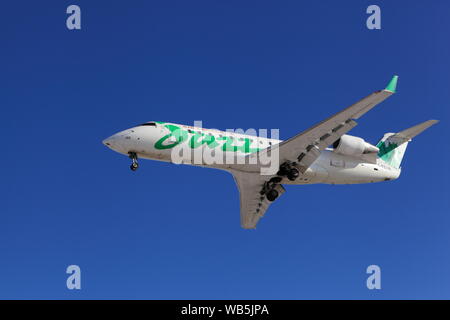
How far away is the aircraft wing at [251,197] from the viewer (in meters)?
29.6

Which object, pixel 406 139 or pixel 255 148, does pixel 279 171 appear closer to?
pixel 255 148

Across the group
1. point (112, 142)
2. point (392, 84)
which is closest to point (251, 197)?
point (112, 142)

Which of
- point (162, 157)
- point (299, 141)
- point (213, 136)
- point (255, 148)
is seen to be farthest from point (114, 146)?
point (299, 141)

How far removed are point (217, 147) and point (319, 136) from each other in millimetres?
4716

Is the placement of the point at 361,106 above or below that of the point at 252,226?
above

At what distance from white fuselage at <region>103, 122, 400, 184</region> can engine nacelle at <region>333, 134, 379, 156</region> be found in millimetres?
431

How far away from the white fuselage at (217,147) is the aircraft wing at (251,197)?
116cm

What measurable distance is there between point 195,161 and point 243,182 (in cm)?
422

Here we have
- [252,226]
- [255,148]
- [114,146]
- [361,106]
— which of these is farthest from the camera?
[252,226]

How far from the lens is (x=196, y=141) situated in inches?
1048

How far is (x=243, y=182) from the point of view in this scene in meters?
30.2

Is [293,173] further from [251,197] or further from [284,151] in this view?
[251,197]

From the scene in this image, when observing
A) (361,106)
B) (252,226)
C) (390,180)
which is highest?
(361,106)

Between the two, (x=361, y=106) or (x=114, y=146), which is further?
(x=114, y=146)
